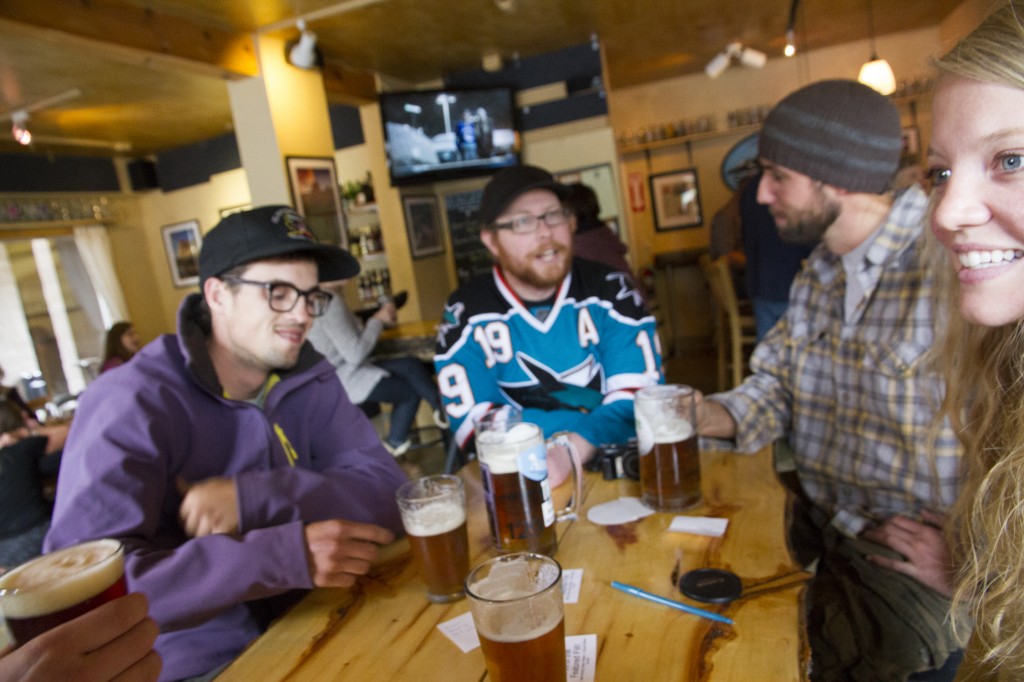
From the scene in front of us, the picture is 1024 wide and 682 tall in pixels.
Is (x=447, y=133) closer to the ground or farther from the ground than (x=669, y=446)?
farther from the ground

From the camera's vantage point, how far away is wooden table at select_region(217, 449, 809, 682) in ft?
2.65

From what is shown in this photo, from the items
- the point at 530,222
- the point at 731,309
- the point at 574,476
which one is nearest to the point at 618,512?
the point at 574,476

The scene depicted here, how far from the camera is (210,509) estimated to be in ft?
3.75

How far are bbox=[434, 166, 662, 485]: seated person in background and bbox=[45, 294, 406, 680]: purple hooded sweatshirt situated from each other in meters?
0.51

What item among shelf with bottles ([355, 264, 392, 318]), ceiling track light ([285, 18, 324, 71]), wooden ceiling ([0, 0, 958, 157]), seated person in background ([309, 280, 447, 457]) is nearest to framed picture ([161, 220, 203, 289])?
wooden ceiling ([0, 0, 958, 157])

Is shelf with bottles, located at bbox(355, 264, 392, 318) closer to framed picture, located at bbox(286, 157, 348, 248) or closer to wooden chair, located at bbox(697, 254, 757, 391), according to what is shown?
framed picture, located at bbox(286, 157, 348, 248)

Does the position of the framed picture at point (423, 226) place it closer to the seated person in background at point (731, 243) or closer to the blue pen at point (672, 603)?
the seated person in background at point (731, 243)

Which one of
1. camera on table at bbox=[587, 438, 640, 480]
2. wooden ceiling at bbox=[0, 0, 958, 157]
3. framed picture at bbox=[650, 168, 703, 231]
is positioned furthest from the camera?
framed picture at bbox=[650, 168, 703, 231]

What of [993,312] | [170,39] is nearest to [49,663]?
[993,312]

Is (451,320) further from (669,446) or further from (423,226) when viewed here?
(423,226)

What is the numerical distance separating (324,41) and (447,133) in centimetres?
115

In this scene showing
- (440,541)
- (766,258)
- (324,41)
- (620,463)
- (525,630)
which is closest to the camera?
(525,630)

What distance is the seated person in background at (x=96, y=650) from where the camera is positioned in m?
0.69

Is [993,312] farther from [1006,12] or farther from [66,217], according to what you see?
[66,217]
